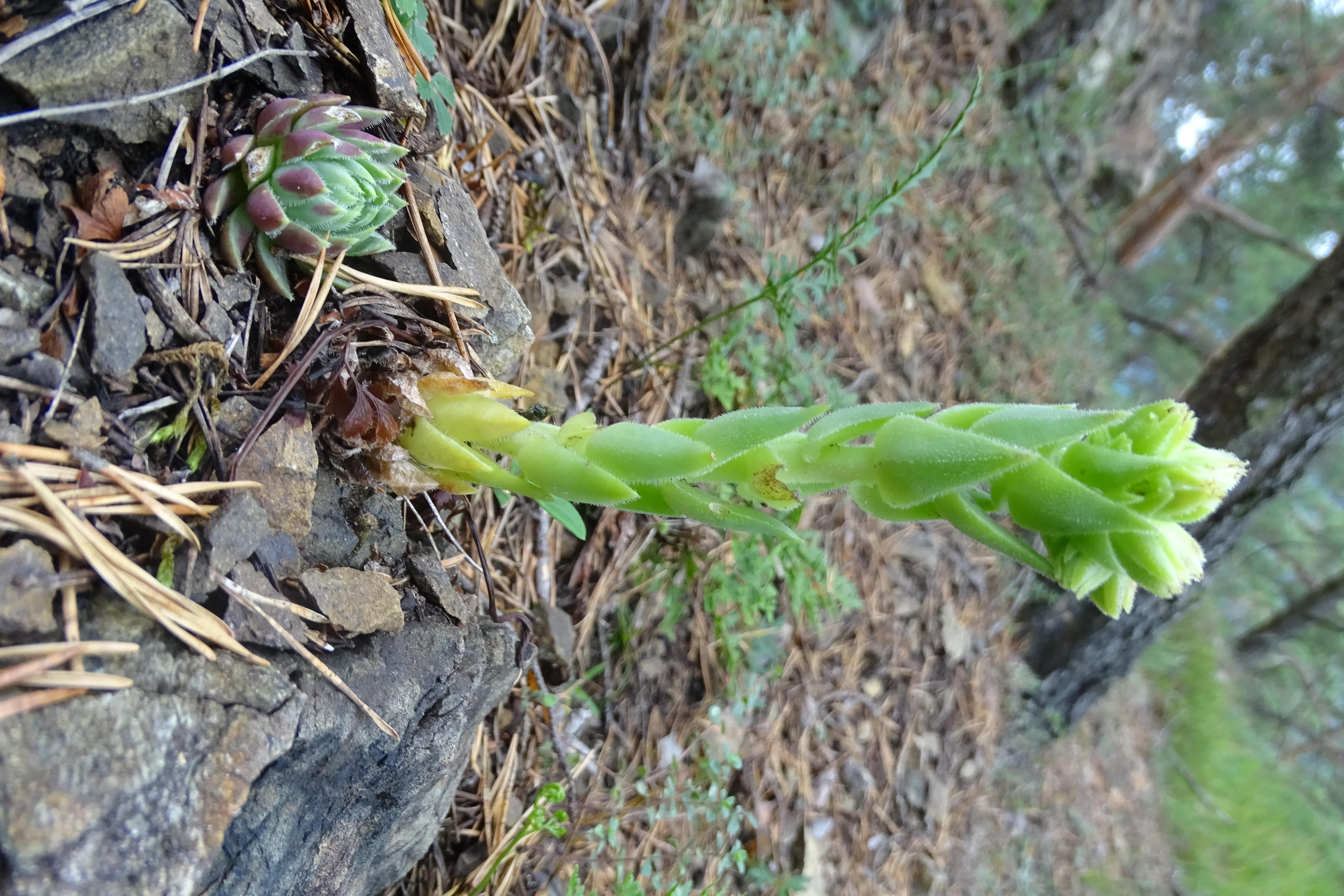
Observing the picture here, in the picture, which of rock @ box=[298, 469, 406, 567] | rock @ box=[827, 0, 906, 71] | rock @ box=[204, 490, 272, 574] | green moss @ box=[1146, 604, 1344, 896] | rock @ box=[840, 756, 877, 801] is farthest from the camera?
green moss @ box=[1146, 604, 1344, 896]

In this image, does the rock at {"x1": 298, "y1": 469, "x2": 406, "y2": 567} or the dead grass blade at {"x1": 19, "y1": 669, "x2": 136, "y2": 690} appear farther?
the rock at {"x1": 298, "y1": 469, "x2": 406, "y2": 567}

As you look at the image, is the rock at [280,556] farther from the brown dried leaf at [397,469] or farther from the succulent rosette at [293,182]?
the succulent rosette at [293,182]

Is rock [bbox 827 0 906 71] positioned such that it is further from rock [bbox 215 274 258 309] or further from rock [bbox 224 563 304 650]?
→ rock [bbox 224 563 304 650]

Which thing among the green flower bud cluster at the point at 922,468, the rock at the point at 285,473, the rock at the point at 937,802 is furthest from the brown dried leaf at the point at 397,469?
the rock at the point at 937,802

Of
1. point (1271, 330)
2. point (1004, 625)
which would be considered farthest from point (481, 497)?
point (1271, 330)

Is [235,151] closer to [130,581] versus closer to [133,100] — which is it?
[133,100]

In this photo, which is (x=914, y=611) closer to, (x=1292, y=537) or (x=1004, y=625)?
(x=1004, y=625)

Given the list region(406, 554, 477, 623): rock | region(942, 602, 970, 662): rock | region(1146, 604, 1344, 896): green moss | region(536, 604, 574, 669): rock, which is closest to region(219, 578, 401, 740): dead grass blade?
region(406, 554, 477, 623): rock

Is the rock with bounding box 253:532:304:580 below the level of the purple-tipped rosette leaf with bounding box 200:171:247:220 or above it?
below
